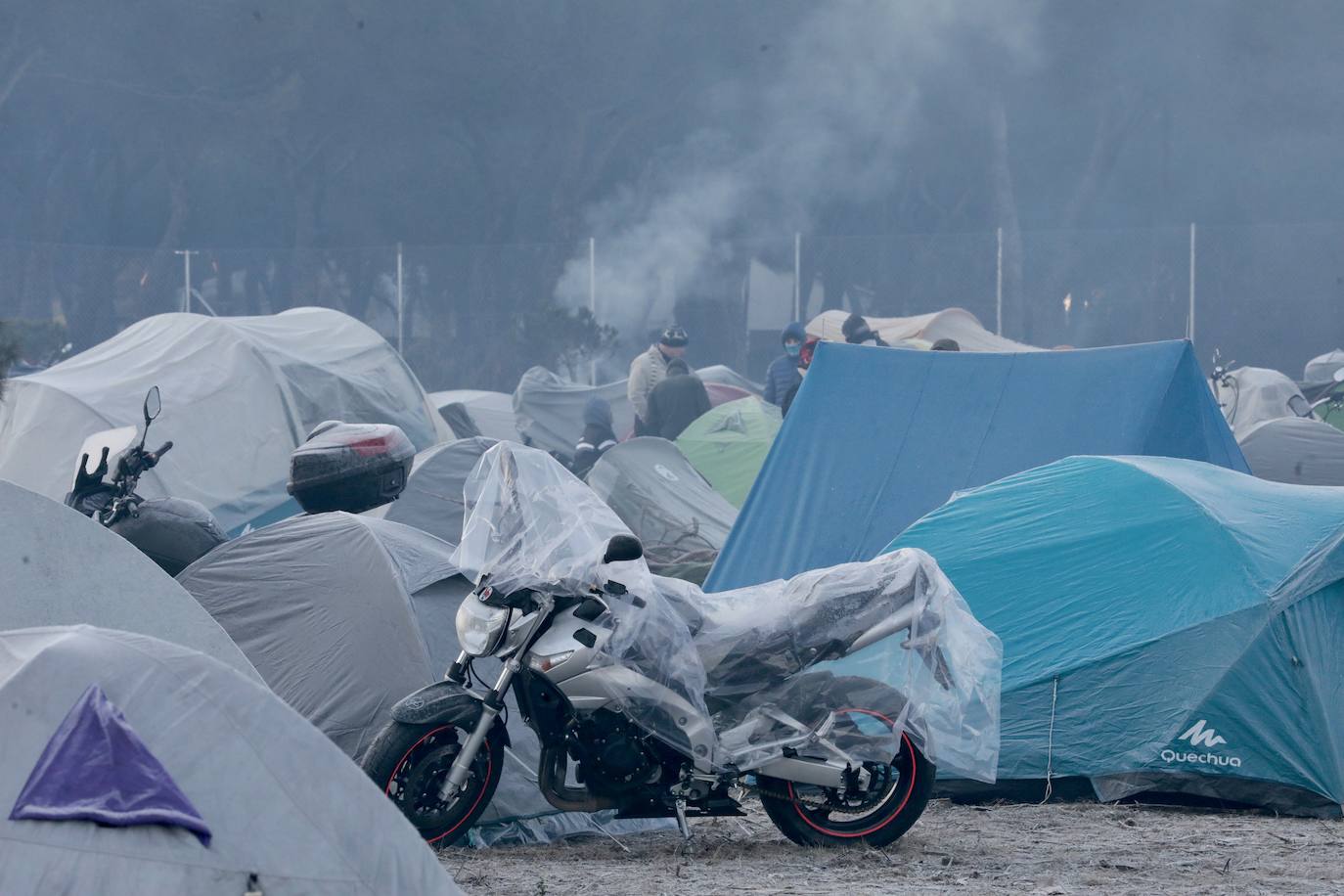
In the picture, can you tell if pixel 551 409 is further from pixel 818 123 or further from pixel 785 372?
pixel 818 123

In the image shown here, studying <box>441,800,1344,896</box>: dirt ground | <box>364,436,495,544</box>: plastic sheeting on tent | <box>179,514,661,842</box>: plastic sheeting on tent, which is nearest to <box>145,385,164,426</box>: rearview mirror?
<box>179,514,661,842</box>: plastic sheeting on tent

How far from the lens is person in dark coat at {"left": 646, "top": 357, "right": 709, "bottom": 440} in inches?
523

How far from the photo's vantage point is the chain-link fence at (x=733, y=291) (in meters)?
22.8

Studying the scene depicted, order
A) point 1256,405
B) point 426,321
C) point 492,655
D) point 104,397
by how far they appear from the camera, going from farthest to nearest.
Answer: point 426,321, point 1256,405, point 104,397, point 492,655

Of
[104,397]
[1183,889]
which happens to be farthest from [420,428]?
[1183,889]

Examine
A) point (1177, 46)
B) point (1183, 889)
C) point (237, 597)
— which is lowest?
point (1183, 889)

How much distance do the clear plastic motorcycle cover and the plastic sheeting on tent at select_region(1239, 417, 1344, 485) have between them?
8149mm

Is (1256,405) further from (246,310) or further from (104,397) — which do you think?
(246,310)

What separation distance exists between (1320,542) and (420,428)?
831 cm

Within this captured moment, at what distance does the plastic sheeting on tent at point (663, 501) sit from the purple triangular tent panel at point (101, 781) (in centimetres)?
691

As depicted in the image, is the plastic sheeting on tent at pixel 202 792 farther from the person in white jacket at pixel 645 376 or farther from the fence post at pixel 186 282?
the fence post at pixel 186 282

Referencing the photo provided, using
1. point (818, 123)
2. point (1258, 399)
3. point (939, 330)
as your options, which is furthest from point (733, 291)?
point (1258, 399)

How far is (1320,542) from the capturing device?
5.55 meters

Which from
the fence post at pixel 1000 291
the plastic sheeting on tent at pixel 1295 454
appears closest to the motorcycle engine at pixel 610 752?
the plastic sheeting on tent at pixel 1295 454
